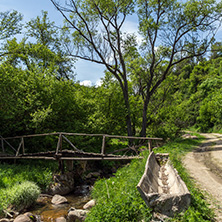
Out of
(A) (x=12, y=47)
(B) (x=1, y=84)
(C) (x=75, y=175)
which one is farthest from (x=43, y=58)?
(C) (x=75, y=175)

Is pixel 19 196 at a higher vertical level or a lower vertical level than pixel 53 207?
higher

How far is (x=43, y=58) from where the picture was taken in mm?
21406

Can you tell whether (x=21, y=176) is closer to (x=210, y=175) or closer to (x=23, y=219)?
(x=23, y=219)

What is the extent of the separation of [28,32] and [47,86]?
37.0ft

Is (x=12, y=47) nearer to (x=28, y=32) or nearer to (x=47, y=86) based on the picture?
(x=28, y=32)

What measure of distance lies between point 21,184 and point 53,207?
1788 mm

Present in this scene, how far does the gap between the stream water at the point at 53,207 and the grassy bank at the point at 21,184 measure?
1.71 feet

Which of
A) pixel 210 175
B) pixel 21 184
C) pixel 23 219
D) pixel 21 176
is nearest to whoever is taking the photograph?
pixel 23 219

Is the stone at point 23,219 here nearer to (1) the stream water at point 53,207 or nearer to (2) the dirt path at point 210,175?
(1) the stream water at point 53,207

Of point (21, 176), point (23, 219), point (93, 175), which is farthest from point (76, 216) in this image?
point (93, 175)

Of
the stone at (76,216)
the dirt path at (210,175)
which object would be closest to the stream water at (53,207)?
the stone at (76,216)

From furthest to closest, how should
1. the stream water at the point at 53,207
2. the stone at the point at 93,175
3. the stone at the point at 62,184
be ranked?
the stone at the point at 93,175
the stone at the point at 62,184
the stream water at the point at 53,207

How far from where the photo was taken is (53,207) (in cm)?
907

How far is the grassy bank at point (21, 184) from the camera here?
27.9 feet
